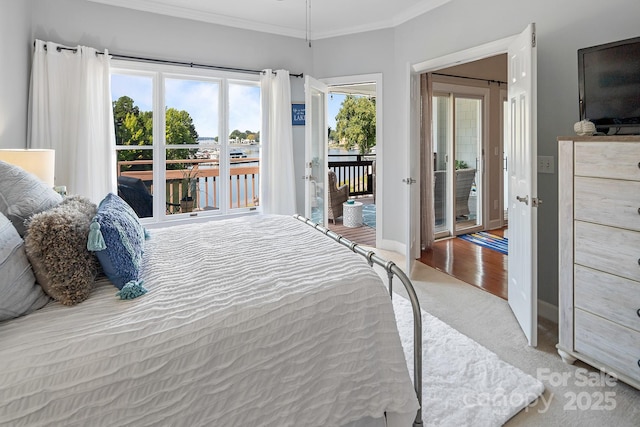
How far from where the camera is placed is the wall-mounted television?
6.44ft

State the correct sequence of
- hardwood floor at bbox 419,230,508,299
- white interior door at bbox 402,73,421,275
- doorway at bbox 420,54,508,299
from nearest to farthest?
1. hardwood floor at bbox 419,230,508,299
2. white interior door at bbox 402,73,421,275
3. doorway at bbox 420,54,508,299

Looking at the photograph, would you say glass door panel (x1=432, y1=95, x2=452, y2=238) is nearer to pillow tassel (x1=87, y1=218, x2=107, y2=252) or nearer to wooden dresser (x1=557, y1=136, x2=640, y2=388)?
wooden dresser (x1=557, y1=136, x2=640, y2=388)

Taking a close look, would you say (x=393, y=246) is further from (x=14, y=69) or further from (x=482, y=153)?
(x=14, y=69)

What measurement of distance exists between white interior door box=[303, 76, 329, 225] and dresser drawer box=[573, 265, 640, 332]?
9.77 ft

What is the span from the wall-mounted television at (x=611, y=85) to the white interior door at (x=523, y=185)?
27 cm

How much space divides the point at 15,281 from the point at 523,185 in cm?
271

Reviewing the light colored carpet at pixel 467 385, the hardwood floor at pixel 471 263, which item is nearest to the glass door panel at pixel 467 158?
the hardwood floor at pixel 471 263

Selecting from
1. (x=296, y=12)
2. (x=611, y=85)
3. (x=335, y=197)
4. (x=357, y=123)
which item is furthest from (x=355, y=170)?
(x=611, y=85)

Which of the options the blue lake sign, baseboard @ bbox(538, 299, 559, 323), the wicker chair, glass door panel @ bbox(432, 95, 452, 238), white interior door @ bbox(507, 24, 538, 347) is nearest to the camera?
white interior door @ bbox(507, 24, 538, 347)

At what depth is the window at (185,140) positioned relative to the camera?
13.1ft

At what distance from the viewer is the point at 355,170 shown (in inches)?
352

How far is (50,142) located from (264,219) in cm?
235

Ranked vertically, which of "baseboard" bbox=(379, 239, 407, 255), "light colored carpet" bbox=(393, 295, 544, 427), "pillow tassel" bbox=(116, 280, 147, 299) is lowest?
"light colored carpet" bbox=(393, 295, 544, 427)

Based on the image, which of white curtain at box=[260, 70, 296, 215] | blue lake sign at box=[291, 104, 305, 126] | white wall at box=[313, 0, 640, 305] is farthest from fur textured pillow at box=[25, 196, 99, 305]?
blue lake sign at box=[291, 104, 305, 126]
